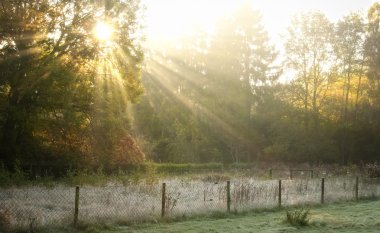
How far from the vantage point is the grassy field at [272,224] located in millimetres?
12977

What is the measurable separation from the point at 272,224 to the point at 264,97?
43157mm

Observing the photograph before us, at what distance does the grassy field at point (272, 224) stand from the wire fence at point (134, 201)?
71 cm

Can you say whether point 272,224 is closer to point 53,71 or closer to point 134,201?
point 134,201

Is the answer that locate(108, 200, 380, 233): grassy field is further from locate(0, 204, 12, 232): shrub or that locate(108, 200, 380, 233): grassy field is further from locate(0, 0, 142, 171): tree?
locate(0, 0, 142, 171): tree

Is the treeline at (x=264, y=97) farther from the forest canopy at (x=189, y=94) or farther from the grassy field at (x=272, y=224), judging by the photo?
the grassy field at (x=272, y=224)

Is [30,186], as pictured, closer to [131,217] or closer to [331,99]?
[131,217]

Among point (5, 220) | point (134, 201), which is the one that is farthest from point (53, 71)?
point (5, 220)

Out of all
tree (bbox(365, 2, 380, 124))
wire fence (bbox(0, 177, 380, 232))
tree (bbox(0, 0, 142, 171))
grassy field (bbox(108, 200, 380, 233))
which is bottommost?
grassy field (bbox(108, 200, 380, 233))

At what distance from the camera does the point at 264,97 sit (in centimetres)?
5631

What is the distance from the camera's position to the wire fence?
Answer: 12680 millimetres

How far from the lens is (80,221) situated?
12578 millimetres

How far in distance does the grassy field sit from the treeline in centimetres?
2906

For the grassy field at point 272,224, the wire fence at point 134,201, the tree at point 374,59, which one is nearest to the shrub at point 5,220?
the wire fence at point 134,201

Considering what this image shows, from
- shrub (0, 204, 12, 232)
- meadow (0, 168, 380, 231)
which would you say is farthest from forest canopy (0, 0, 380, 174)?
shrub (0, 204, 12, 232)
